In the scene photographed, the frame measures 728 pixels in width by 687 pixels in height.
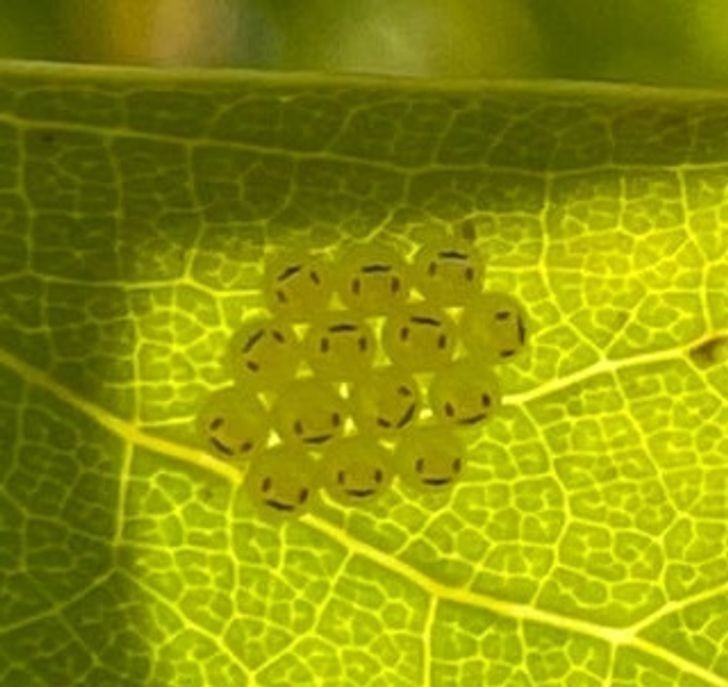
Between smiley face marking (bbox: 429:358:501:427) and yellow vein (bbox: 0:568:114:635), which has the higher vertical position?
smiley face marking (bbox: 429:358:501:427)

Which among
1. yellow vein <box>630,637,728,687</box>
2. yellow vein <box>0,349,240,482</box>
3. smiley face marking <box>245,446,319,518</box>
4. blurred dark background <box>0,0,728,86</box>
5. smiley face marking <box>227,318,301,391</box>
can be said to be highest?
blurred dark background <box>0,0,728,86</box>

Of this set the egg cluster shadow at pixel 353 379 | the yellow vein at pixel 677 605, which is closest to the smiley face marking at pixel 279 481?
the egg cluster shadow at pixel 353 379

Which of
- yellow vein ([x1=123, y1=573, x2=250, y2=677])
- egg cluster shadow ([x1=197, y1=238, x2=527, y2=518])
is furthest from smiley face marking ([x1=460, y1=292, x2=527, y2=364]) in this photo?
yellow vein ([x1=123, y1=573, x2=250, y2=677])

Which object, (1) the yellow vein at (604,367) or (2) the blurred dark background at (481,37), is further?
(2) the blurred dark background at (481,37)

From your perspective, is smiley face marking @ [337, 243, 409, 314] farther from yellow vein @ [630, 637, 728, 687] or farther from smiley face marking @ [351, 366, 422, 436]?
yellow vein @ [630, 637, 728, 687]

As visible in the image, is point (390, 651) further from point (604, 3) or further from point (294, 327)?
point (604, 3)

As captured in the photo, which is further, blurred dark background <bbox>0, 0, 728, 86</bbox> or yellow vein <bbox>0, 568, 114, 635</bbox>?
blurred dark background <bbox>0, 0, 728, 86</bbox>

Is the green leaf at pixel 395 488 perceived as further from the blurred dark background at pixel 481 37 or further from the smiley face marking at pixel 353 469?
the blurred dark background at pixel 481 37

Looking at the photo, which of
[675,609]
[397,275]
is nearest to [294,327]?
[397,275]

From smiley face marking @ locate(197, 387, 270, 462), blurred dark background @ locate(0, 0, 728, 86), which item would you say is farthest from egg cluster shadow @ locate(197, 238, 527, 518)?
blurred dark background @ locate(0, 0, 728, 86)

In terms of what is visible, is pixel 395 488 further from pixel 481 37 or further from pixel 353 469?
pixel 481 37
